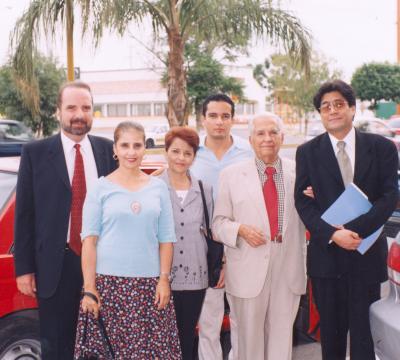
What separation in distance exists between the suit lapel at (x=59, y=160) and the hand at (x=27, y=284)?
0.52 m

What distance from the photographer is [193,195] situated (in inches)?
133

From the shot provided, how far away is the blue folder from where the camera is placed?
3.14 meters

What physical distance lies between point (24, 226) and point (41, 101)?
756 inches

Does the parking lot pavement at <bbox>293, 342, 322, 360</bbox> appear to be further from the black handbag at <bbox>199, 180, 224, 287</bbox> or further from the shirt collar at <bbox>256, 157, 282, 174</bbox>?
the shirt collar at <bbox>256, 157, 282, 174</bbox>

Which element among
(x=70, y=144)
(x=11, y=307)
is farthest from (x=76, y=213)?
(x=11, y=307)

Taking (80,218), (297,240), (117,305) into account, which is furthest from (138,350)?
(297,240)

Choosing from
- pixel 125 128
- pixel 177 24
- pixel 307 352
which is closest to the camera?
pixel 125 128

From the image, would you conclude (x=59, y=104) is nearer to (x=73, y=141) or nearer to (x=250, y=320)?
(x=73, y=141)

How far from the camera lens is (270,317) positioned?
11.6 feet

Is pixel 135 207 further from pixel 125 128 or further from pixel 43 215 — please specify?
pixel 43 215

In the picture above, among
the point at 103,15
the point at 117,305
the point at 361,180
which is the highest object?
the point at 103,15

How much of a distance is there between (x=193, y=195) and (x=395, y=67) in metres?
44.8

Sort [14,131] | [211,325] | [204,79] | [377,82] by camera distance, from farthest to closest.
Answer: [377,82], [204,79], [14,131], [211,325]

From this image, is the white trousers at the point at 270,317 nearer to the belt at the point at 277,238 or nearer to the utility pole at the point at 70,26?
the belt at the point at 277,238
